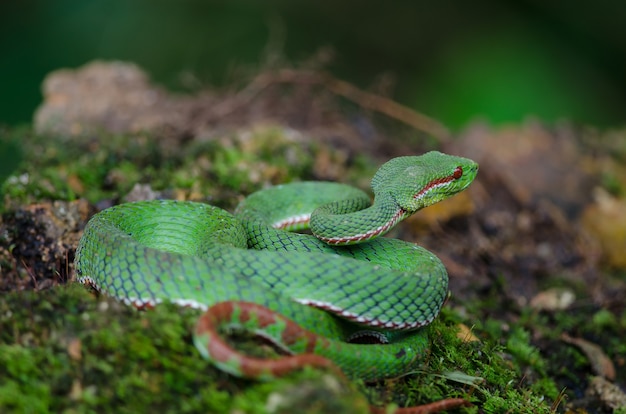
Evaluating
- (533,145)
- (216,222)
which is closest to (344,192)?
(216,222)

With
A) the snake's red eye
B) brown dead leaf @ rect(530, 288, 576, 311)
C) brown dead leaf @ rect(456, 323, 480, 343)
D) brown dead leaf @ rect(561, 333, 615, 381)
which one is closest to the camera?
brown dead leaf @ rect(456, 323, 480, 343)

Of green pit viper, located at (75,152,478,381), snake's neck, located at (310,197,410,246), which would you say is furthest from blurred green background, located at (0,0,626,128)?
snake's neck, located at (310,197,410,246)

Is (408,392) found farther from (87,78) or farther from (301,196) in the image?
(87,78)

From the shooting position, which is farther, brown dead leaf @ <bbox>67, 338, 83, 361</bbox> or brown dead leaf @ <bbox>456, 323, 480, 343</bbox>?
brown dead leaf @ <bbox>456, 323, 480, 343</bbox>

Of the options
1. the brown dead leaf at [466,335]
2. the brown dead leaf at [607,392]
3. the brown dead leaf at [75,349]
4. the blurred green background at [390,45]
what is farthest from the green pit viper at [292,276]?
the blurred green background at [390,45]

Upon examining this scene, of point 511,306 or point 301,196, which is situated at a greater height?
point 301,196

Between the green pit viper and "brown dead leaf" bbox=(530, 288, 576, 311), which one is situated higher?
the green pit viper

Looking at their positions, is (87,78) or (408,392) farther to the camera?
(87,78)

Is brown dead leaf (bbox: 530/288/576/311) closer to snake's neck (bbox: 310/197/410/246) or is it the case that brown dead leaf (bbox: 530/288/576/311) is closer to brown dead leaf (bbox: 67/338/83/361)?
snake's neck (bbox: 310/197/410/246)
